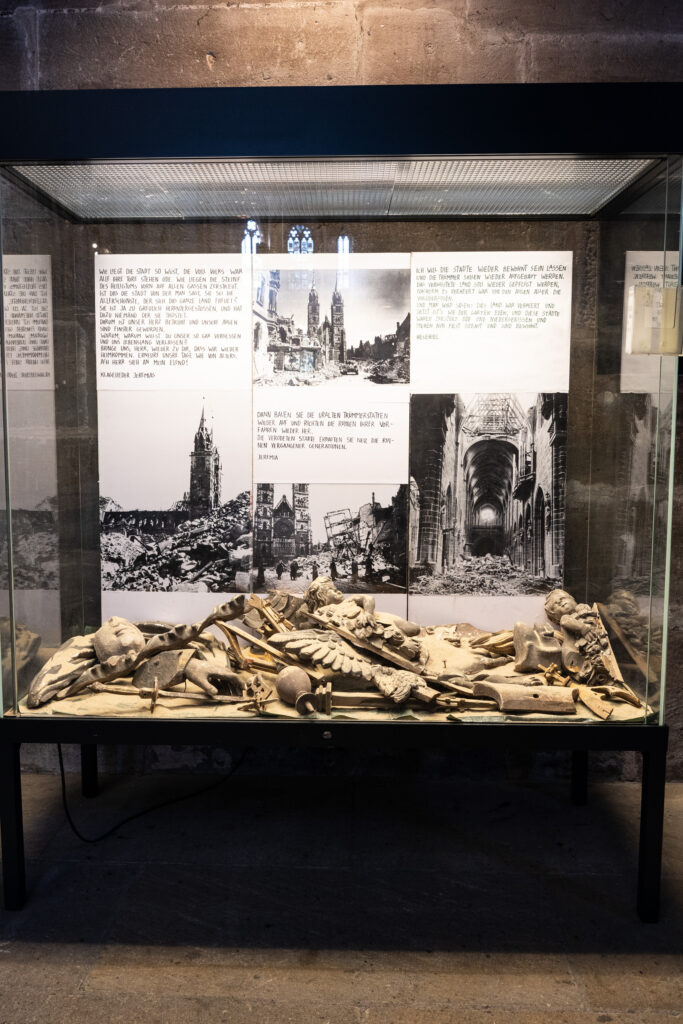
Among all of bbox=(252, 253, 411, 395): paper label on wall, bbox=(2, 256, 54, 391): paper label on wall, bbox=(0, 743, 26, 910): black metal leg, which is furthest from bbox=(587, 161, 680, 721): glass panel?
bbox=(0, 743, 26, 910): black metal leg

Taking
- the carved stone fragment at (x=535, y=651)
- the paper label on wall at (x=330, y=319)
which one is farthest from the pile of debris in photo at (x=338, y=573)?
the paper label on wall at (x=330, y=319)

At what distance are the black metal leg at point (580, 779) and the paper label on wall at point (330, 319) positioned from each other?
186 cm

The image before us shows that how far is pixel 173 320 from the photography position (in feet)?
9.61

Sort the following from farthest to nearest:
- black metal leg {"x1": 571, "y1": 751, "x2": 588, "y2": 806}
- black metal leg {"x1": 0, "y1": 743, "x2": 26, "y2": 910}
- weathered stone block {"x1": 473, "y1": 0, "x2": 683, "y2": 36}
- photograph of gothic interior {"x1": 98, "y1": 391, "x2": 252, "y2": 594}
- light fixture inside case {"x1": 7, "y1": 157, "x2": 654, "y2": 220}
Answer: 1. black metal leg {"x1": 571, "y1": 751, "x2": 588, "y2": 806}
2. weathered stone block {"x1": 473, "y1": 0, "x2": 683, "y2": 36}
3. photograph of gothic interior {"x1": 98, "y1": 391, "x2": 252, "y2": 594}
4. black metal leg {"x1": 0, "y1": 743, "x2": 26, "y2": 910}
5. light fixture inside case {"x1": 7, "y1": 157, "x2": 654, "y2": 220}

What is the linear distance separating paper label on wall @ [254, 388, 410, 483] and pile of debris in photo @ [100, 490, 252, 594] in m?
0.18

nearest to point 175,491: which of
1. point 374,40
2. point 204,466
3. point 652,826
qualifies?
point 204,466

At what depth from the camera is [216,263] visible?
2883 mm

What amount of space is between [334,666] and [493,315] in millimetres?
1243

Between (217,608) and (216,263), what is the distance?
1.11 m

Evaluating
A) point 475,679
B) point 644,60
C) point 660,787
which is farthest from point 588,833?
point 644,60

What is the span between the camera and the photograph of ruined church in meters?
3.02

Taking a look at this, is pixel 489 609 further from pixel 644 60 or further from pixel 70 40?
pixel 70 40

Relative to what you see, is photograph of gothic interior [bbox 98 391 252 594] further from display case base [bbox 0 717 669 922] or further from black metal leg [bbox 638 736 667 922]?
black metal leg [bbox 638 736 667 922]

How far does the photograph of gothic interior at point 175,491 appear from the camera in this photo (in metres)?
2.98
